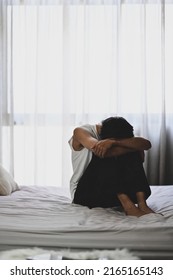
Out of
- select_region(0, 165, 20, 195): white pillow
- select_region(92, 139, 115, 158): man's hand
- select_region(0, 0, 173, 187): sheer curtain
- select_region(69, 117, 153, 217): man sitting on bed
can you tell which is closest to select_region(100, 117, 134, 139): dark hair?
select_region(69, 117, 153, 217): man sitting on bed

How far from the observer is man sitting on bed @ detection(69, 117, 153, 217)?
68.4 inches

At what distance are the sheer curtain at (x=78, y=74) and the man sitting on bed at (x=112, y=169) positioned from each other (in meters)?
1.41

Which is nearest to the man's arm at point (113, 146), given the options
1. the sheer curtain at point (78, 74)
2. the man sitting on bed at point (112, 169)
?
the man sitting on bed at point (112, 169)

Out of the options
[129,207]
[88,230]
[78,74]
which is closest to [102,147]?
[129,207]

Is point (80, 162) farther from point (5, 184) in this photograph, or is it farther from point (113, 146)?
point (5, 184)

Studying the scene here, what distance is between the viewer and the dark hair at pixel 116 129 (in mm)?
1881

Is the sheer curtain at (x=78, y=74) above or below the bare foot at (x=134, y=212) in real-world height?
above

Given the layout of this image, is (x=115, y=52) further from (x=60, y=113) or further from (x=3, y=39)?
(x=3, y=39)

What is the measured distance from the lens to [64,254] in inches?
51.2

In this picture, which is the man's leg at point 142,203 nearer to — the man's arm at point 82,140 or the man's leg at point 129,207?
the man's leg at point 129,207

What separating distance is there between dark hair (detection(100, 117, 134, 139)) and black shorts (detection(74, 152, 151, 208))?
0.12 meters

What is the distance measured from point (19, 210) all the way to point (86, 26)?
2016 mm
